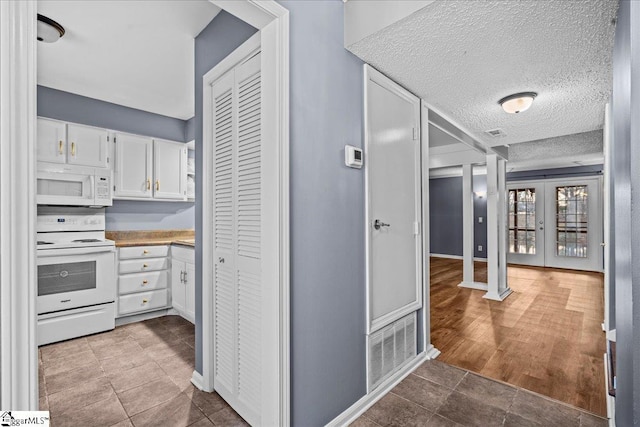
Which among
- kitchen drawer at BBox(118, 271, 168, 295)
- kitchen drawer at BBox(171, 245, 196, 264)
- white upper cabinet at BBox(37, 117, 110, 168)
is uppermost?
white upper cabinet at BBox(37, 117, 110, 168)

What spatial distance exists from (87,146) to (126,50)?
4.34ft

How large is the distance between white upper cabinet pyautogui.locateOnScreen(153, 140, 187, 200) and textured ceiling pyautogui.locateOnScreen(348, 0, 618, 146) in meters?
3.06

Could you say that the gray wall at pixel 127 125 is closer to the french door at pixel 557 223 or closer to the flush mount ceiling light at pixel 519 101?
the flush mount ceiling light at pixel 519 101

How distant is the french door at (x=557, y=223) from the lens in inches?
248

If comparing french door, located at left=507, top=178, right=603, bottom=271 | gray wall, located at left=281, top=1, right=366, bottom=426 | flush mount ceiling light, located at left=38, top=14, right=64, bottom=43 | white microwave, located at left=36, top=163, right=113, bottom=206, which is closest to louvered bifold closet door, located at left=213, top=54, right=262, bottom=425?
gray wall, located at left=281, top=1, right=366, bottom=426

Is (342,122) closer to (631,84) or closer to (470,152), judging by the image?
(631,84)

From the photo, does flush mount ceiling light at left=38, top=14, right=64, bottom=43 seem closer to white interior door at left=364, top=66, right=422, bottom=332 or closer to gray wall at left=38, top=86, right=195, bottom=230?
gray wall at left=38, top=86, right=195, bottom=230

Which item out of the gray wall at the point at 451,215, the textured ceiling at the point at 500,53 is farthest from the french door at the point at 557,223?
the textured ceiling at the point at 500,53

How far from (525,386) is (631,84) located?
6.79 ft

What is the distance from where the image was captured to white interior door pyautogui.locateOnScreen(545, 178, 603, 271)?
6257 millimetres

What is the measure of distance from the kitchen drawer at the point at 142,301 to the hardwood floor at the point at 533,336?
307 cm

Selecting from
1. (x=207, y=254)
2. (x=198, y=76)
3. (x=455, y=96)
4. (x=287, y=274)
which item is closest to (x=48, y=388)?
(x=207, y=254)

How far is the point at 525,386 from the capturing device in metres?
2.12

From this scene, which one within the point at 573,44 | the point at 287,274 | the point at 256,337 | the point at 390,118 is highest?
the point at 573,44
